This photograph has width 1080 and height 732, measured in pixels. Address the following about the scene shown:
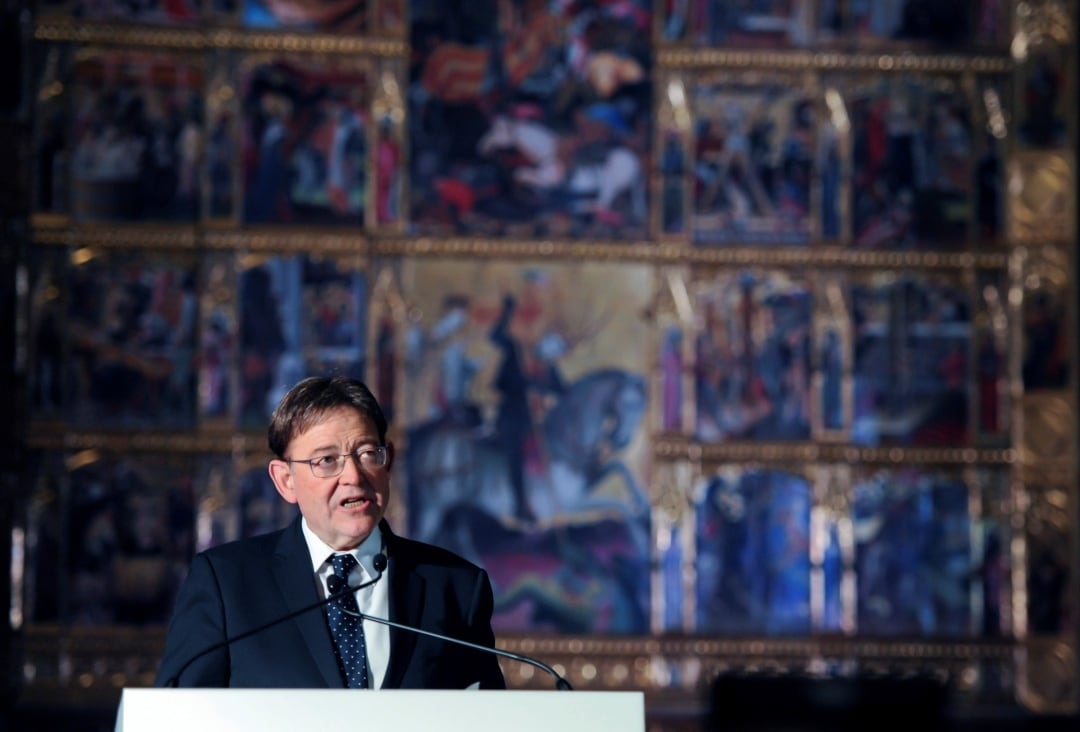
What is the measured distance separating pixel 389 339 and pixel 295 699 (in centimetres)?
806

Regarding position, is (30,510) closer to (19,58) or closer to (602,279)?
(19,58)

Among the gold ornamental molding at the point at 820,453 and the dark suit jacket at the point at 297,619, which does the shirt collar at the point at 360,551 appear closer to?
the dark suit jacket at the point at 297,619

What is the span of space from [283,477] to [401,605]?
478mm

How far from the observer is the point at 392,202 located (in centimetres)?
1148

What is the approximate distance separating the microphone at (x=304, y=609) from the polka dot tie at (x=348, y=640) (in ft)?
0.09

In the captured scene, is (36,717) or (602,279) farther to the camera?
(602,279)

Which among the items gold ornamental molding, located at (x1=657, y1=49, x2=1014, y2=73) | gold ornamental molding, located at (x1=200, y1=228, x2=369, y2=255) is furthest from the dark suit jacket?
gold ornamental molding, located at (x1=657, y1=49, x2=1014, y2=73)

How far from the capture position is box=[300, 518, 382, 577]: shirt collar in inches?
171

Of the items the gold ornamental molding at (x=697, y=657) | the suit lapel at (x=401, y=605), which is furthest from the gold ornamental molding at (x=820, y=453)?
the suit lapel at (x=401, y=605)

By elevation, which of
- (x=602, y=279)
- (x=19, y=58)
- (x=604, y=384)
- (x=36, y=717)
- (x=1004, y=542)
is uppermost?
(x=19, y=58)

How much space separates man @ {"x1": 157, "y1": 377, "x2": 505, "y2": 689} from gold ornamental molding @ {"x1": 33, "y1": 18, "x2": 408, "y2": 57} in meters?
7.49

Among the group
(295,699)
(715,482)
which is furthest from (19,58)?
(295,699)

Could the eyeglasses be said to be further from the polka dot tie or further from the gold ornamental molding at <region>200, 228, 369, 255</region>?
the gold ornamental molding at <region>200, 228, 369, 255</region>

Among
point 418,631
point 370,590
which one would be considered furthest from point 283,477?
point 418,631
